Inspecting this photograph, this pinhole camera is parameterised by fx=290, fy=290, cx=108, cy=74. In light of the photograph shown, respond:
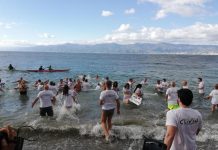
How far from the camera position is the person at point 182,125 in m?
5.28

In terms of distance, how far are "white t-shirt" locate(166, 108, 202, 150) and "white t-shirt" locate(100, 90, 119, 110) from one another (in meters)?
5.54

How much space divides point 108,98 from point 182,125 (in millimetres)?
5786

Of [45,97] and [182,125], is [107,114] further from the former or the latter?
[182,125]

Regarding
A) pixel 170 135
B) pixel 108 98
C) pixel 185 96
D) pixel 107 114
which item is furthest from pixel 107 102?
pixel 185 96

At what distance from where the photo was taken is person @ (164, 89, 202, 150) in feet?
17.3

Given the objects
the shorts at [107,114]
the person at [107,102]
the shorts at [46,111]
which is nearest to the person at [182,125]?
the person at [107,102]

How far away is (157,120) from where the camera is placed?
48.4 feet

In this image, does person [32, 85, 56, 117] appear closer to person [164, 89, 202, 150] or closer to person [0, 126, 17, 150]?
person [0, 126, 17, 150]

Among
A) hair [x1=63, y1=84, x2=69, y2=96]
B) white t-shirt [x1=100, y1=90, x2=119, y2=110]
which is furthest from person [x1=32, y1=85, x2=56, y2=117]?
white t-shirt [x1=100, y1=90, x2=119, y2=110]

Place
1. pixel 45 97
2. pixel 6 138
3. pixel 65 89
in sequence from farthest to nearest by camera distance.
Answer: pixel 65 89
pixel 45 97
pixel 6 138

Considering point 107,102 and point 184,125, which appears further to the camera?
point 107,102

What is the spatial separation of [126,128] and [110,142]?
153cm

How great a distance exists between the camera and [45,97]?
1344 centimetres

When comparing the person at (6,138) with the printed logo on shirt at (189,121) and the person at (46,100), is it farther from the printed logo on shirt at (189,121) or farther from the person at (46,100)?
the person at (46,100)
